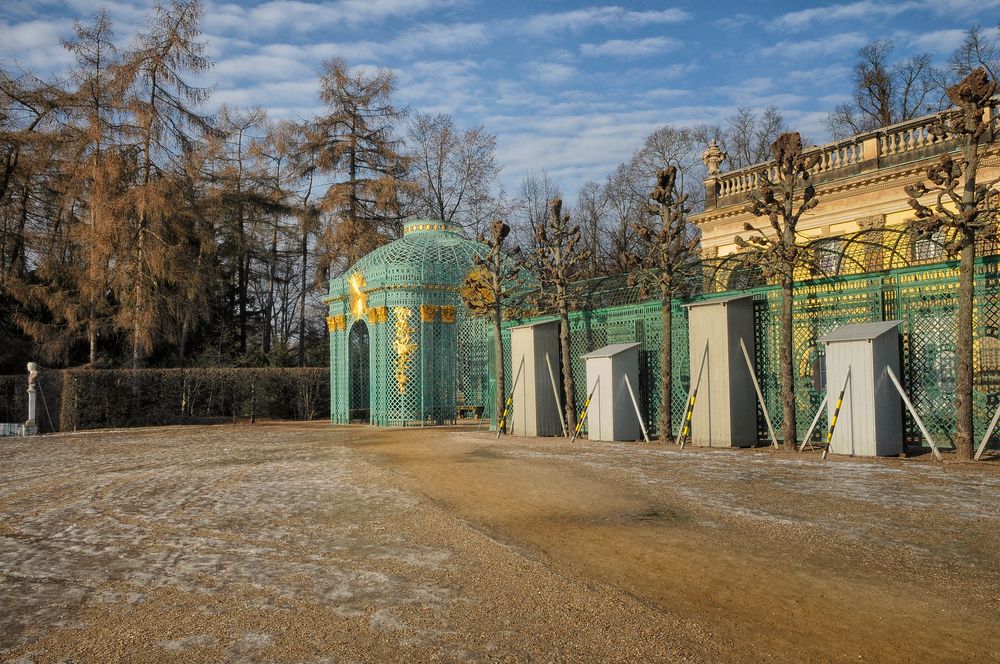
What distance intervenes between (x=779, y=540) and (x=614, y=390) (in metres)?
9.03

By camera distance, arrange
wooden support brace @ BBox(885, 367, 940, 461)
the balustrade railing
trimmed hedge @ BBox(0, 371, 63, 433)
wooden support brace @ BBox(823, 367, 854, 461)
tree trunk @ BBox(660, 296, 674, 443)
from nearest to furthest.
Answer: wooden support brace @ BBox(885, 367, 940, 461)
wooden support brace @ BBox(823, 367, 854, 461)
tree trunk @ BBox(660, 296, 674, 443)
the balustrade railing
trimmed hedge @ BBox(0, 371, 63, 433)

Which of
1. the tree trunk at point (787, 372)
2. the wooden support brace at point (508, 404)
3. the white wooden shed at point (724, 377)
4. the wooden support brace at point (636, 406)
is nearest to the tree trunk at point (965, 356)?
the tree trunk at point (787, 372)

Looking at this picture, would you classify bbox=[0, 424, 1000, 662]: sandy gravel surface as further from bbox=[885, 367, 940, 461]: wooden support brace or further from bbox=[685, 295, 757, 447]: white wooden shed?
bbox=[685, 295, 757, 447]: white wooden shed

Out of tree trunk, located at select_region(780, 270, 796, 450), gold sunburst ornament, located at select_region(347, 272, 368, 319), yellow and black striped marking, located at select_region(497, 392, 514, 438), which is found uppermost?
gold sunburst ornament, located at select_region(347, 272, 368, 319)

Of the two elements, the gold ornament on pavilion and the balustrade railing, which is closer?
the balustrade railing

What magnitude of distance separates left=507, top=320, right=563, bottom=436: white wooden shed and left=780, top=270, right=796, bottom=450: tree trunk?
18.7ft

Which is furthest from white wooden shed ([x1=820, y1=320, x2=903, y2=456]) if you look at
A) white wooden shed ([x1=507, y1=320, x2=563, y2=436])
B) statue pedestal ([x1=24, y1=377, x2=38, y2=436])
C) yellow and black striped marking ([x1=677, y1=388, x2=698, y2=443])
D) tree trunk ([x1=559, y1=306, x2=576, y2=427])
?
statue pedestal ([x1=24, y1=377, x2=38, y2=436])

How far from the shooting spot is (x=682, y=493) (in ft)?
26.7

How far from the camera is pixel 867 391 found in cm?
1072

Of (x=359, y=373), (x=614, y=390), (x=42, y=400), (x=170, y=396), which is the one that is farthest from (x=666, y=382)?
(x=42, y=400)

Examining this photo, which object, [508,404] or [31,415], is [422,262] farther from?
[31,415]

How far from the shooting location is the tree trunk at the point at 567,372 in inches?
647

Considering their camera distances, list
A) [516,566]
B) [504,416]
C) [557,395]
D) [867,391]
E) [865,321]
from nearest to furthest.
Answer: [516,566] < [867,391] < [865,321] < [557,395] < [504,416]

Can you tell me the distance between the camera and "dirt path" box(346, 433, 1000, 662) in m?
3.89
